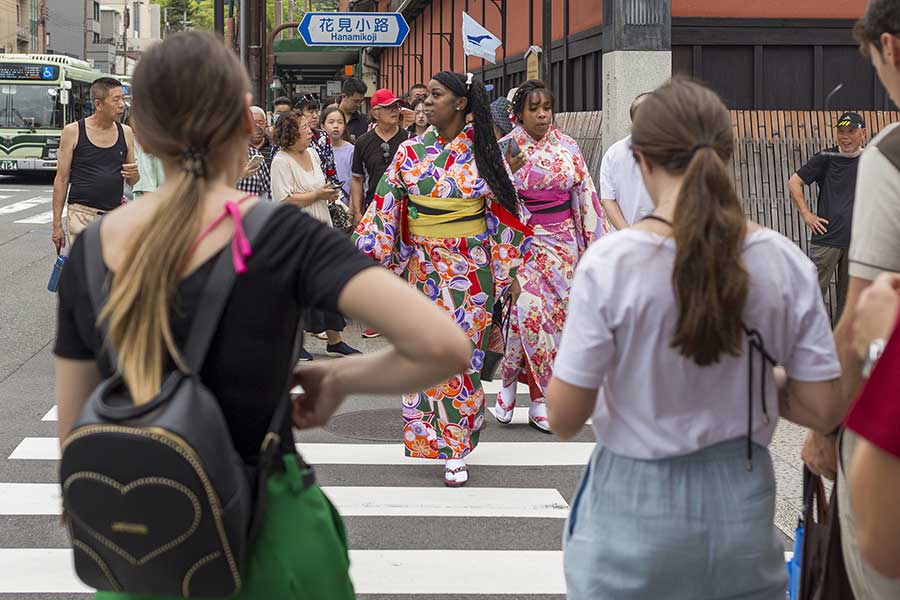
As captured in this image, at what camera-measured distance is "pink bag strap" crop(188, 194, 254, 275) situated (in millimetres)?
2199

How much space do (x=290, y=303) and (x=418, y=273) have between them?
15.1ft

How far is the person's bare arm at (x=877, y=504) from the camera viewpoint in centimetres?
174

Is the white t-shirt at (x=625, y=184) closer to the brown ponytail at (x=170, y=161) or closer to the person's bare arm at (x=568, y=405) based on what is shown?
the person's bare arm at (x=568, y=405)

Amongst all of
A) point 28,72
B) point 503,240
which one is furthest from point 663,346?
point 28,72

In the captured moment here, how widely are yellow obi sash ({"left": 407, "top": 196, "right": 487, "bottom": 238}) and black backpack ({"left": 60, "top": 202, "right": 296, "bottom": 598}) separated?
450 cm

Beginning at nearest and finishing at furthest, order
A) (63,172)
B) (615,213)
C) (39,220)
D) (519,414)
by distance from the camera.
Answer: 1. (615,213)
2. (519,414)
3. (63,172)
4. (39,220)

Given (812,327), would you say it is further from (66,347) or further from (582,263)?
(66,347)

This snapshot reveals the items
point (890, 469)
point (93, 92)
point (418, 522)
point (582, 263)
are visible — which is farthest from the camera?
point (93, 92)

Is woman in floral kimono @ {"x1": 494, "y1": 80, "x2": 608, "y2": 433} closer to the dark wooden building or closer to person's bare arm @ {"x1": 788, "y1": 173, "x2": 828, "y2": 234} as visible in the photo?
person's bare arm @ {"x1": 788, "y1": 173, "x2": 828, "y2": 234}

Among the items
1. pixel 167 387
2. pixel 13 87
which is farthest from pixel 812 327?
pixel 13 87

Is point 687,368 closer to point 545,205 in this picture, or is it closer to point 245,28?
point 545,205

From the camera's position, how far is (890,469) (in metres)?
1.73

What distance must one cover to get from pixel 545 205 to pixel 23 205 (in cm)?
1960

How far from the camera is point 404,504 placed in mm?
6383
